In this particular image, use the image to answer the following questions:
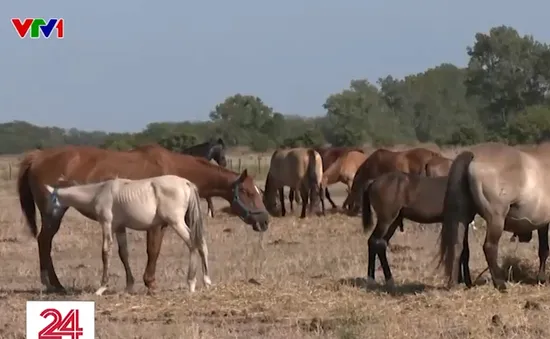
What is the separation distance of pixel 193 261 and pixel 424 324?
3.00 meters

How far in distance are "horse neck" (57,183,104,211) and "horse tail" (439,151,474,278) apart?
3699mm

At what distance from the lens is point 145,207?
35.6 ft

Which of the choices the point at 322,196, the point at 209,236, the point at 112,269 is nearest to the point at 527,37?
the point at 322,196

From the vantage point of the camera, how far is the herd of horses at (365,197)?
10406mm

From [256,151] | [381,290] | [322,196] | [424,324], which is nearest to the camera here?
[424,324]

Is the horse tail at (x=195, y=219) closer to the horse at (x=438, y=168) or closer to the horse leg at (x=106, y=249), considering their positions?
the horse leg at (x=106, y=249)

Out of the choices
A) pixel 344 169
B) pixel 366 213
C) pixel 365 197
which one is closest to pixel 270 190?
pixel 344 169

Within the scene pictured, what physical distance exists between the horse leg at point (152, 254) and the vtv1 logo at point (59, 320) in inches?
201

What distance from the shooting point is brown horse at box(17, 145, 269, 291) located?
12.4m

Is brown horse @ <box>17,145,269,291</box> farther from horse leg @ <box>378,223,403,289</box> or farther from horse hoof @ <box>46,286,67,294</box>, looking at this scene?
horse leg @ <box>378,223,403,289</box>

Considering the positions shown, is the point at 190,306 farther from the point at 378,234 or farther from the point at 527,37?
the point at 527,37

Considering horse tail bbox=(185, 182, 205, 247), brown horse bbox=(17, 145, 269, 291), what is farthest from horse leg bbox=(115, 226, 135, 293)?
brown horse bbox=(17, 145, 269, 291)

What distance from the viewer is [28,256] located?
15.1 m

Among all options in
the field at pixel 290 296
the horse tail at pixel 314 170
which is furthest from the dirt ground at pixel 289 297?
the horse tail at pixel 314 170
